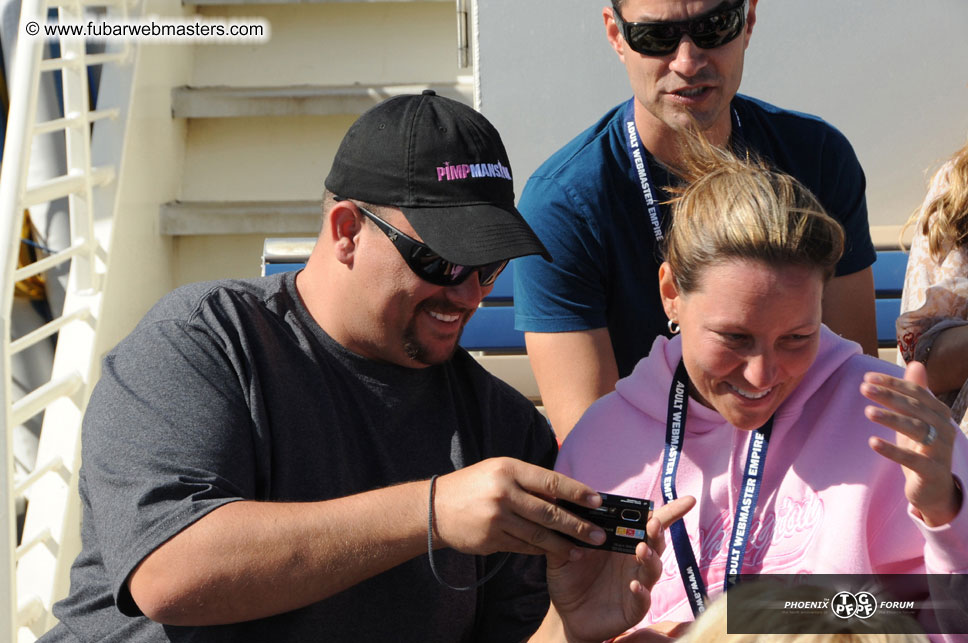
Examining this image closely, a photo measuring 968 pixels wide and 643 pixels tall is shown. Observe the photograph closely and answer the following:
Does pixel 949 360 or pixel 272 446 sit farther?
pixel 949 360

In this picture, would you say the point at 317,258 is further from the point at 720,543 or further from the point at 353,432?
the point at 720,543

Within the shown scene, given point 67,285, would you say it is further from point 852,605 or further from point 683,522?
point 852,605

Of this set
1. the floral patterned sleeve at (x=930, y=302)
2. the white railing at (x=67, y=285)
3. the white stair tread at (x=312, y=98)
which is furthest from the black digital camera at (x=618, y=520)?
the white stair tread at (x=312, y=98)

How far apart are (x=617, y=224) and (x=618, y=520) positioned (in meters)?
0.99

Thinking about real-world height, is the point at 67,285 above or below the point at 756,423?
below

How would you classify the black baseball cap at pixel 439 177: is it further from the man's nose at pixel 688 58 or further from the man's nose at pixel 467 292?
the man's nose at pixel 688 58

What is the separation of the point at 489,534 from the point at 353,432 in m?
0.48

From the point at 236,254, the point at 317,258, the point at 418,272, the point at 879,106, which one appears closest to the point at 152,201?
the point at 236,254

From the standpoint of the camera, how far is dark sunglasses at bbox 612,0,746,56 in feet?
7.24

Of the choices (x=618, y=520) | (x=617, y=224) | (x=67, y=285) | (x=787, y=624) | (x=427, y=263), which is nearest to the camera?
(x=787, y=624)

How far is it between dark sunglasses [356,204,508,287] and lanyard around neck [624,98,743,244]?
62 centimetres

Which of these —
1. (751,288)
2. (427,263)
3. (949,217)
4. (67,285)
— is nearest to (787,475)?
(751,288)

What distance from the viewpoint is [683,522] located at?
1.72 m

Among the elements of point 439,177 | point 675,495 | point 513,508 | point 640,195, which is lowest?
point 675,495
